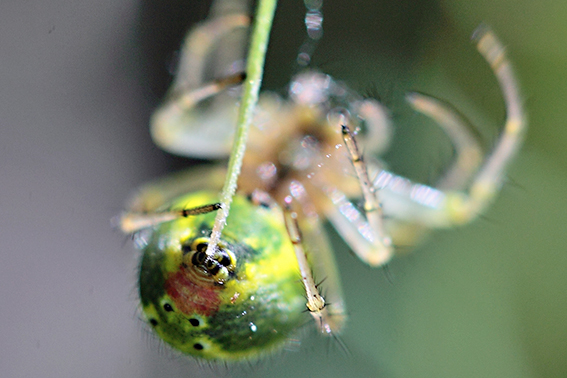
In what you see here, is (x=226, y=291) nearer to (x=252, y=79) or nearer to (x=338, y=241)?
(x=252, y=79)

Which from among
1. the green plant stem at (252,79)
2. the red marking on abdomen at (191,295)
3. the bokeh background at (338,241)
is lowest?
the bokeh background at (338,241)

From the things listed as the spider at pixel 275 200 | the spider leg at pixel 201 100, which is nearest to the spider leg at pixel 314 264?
the spider at pixel 275 200

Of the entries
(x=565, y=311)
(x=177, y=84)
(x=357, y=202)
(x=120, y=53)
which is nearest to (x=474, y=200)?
(x=357, y=202)

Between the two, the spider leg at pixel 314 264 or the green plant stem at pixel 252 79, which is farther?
the spider leg at pixel 314 264

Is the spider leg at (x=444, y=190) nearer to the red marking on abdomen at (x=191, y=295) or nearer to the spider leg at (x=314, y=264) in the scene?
the spider leg at (x=314, y=264)

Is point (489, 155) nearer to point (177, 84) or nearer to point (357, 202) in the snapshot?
point (357, 202)

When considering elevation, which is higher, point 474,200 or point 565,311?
point 474,200

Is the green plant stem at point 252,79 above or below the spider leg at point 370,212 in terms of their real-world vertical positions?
above
